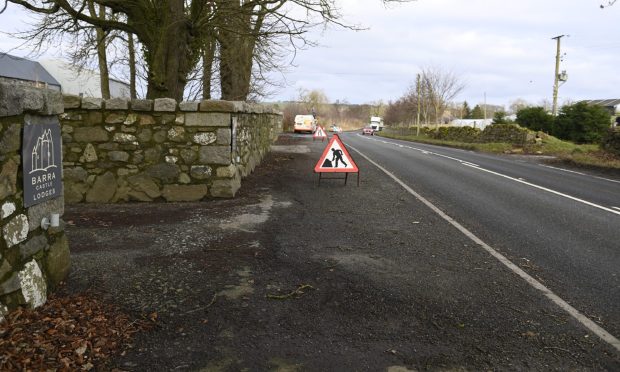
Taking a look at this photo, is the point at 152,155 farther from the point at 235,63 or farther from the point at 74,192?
the point at 235,63

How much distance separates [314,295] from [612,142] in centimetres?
2130

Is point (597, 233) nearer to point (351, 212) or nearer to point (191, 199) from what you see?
point (351, 212)

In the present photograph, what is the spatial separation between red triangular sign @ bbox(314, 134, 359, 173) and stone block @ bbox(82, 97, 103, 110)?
462 cm

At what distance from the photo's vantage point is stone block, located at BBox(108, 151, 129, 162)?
8172mm

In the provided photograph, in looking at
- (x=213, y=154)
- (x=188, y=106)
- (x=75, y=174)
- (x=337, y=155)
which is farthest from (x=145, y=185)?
(x=337, y=155)

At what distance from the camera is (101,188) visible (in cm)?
823

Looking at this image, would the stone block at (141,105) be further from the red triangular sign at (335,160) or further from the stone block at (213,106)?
the red triangular sign at (335,160)

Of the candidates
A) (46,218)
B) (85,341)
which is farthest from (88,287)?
(85,341)

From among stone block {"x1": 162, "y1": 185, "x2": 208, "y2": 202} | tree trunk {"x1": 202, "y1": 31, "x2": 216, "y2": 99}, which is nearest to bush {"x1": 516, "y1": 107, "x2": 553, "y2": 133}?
tree trunk {"x1": 202, "y1": 31, "x2": 216, "y2": 99}

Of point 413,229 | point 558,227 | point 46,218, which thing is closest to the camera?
point 46,218

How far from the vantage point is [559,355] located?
3.33 meters

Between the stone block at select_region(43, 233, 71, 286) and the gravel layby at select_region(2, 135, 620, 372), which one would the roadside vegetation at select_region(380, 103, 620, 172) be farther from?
the stone block at select_region(43, 233, 71, 286)

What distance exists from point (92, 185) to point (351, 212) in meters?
4.41

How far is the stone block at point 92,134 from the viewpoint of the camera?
26.7 ft
